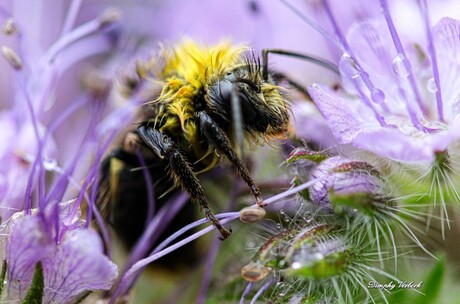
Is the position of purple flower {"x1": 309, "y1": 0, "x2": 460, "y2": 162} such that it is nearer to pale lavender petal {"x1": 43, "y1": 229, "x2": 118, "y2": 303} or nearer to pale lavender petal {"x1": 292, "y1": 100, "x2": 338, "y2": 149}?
pale lavender petal {"x1": 292, "y1": 100, "x2": 338, "y2": 149}

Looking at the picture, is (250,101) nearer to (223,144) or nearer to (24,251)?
(223,144)

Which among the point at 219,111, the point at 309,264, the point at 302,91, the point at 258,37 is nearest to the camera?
the point at 309,264

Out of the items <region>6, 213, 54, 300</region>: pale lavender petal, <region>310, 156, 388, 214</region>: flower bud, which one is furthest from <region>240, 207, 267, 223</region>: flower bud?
<region>6, 213, 54, 300</region>: pale lavender petal

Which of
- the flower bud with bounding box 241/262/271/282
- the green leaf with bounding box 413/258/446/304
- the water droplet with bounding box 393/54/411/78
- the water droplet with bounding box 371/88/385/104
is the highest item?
the water droplet with bounding box 393/54/411/78

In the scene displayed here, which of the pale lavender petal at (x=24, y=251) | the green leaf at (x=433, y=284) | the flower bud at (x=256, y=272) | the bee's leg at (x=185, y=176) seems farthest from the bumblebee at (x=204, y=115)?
the green leaf at (x=433, y=284)

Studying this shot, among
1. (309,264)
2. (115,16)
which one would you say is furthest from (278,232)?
(115,16)

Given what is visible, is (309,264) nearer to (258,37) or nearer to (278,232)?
(278,232)
